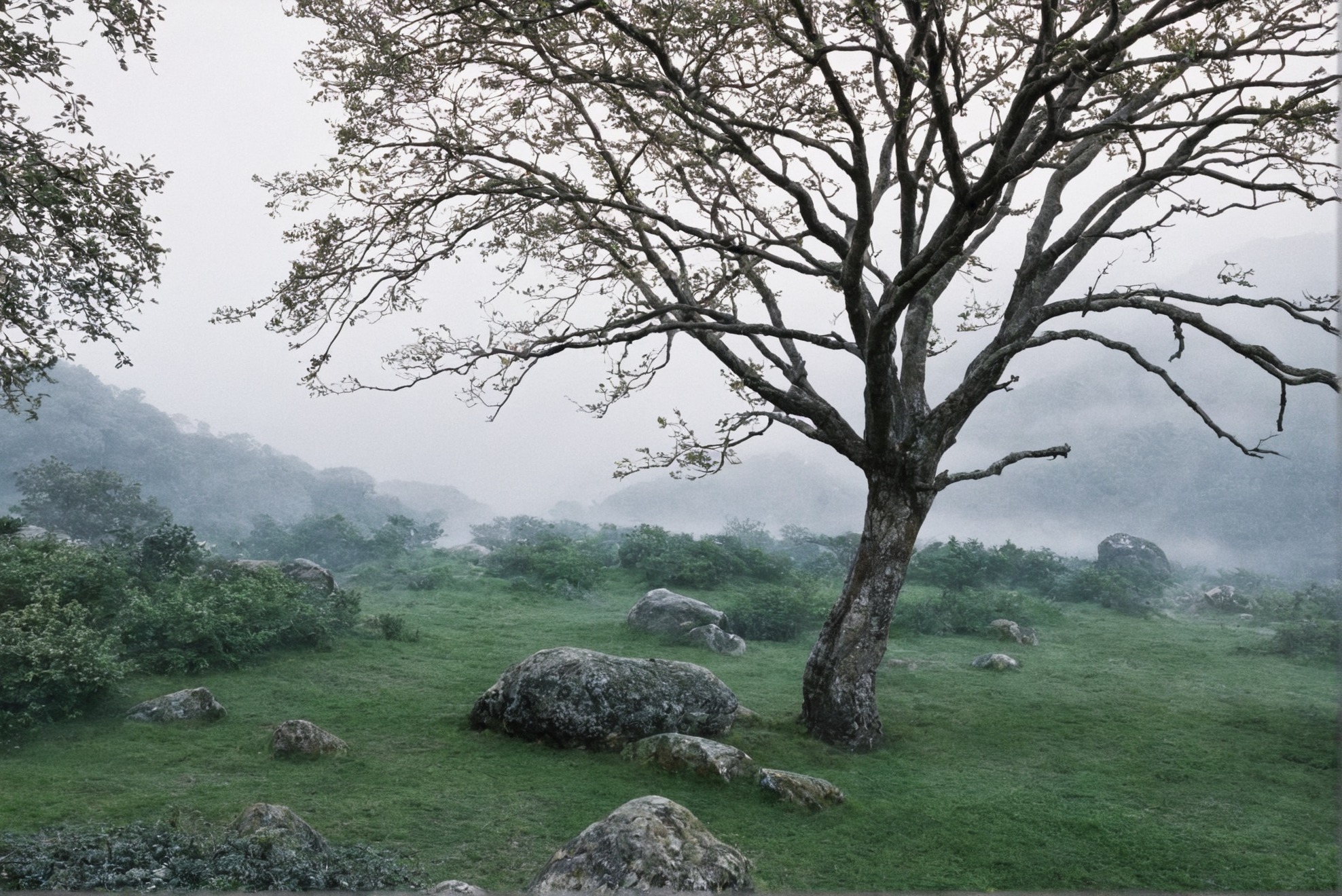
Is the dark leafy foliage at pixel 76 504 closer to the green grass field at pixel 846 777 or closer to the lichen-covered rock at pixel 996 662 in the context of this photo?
the green grass field at pixel 846 777

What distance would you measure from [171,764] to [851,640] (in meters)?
7.52

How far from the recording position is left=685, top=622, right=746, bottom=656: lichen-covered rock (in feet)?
53.0

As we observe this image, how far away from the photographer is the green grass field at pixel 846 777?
7141 mm

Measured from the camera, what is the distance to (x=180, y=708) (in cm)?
1019

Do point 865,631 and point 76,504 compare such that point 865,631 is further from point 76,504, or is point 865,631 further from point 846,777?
point 76,504

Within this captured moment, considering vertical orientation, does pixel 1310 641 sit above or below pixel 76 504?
above

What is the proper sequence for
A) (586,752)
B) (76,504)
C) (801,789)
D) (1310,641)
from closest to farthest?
(801,789)
(586,752)
(1310,641)
(76,504)

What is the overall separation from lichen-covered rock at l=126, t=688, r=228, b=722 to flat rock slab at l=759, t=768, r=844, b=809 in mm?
6548

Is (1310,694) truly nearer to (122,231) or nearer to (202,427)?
(122,231)

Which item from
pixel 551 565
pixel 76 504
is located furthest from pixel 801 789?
pixel 76 504

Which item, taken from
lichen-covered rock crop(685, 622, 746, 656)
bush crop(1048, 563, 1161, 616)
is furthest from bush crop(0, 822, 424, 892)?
bush crop(1048, 563, 1161, 616)

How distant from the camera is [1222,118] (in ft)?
30.3

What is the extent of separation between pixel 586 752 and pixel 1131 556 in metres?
24.1

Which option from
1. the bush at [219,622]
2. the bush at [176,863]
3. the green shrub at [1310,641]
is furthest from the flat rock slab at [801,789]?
the green shrub at [1310,641]
